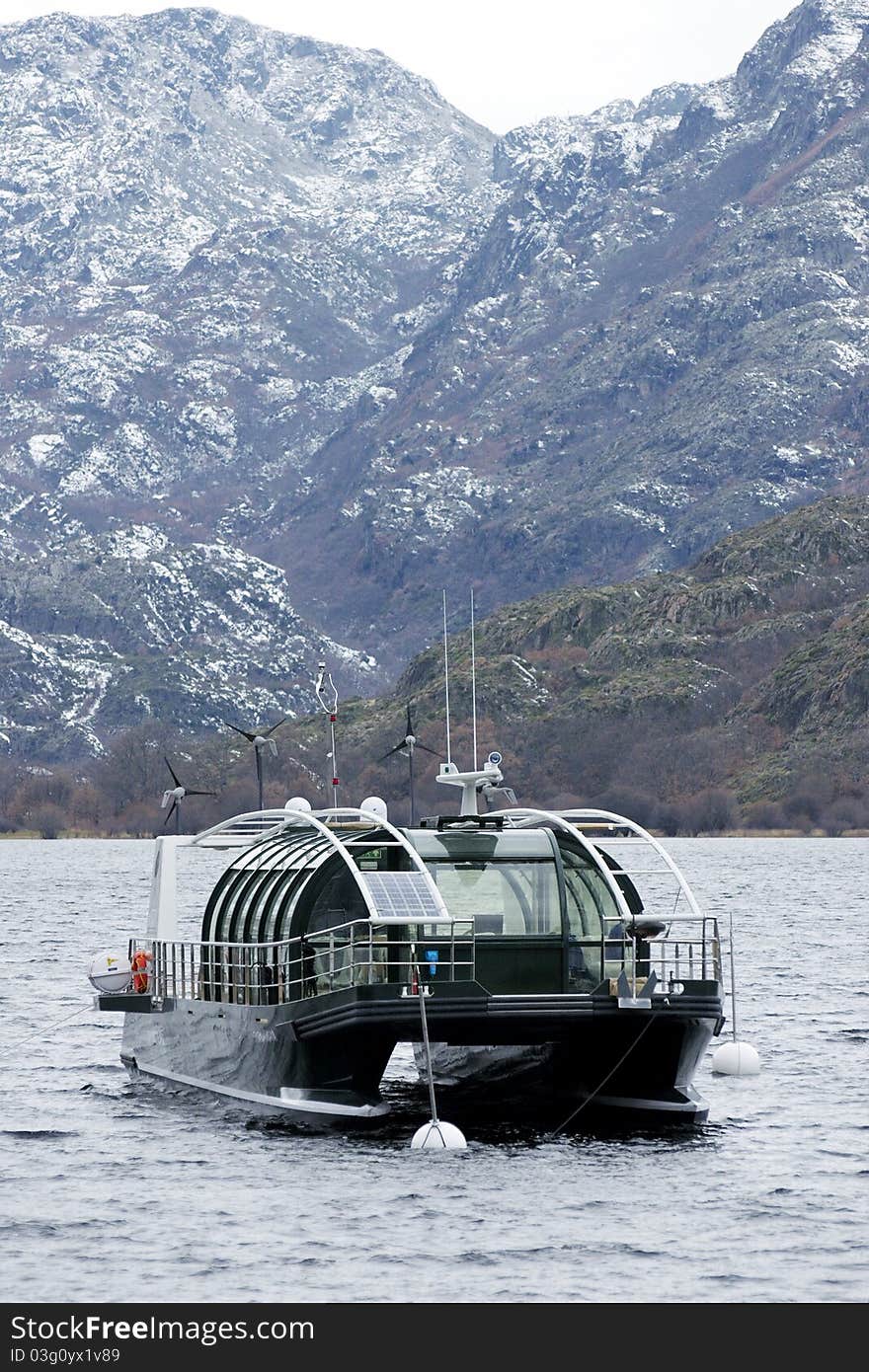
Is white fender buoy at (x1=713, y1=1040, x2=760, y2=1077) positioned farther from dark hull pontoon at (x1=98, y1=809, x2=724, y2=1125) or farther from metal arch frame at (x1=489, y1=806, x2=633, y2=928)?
metal arch frame at (x1=489, y1=806, x2=633, y2=928)

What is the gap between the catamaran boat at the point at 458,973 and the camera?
43.3 metres

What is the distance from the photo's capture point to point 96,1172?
45.4 metres

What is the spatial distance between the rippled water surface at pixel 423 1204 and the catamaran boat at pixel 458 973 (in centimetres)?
137

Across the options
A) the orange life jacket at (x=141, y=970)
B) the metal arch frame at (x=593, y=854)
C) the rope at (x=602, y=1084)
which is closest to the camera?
the rope at (x=602, y=1084)

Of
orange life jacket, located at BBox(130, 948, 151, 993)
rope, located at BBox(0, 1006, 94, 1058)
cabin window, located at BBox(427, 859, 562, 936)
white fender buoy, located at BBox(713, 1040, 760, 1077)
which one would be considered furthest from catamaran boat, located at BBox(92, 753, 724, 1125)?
rope, located at BBox(0, 1006, 94, 1058)

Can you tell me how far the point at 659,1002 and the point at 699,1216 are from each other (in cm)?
556

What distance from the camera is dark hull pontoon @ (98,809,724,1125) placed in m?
43.3

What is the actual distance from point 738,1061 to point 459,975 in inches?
526

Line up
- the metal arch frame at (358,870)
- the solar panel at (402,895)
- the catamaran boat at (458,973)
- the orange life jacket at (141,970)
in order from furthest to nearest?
the orange life jacket at (141,970) < the solar panel at (402,895) < the metal arch frame at (358,870) < the catamaran boat at (458,973)

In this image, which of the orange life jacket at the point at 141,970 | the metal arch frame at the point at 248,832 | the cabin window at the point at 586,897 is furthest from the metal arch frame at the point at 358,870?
the orange life jacket at the point at 141,970

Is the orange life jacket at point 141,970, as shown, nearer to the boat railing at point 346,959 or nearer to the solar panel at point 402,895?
the boat railing at point 346,959

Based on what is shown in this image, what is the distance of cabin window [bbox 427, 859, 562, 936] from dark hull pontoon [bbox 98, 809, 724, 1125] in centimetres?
4

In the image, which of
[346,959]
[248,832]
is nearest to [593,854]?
[346,959]

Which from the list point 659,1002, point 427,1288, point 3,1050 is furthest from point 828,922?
point 427,1288
